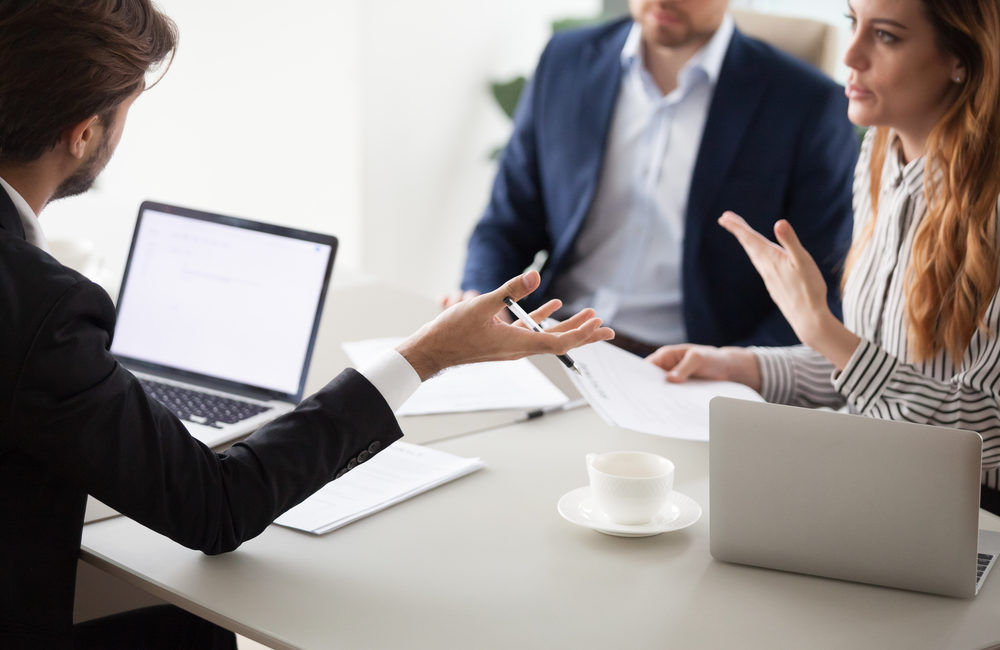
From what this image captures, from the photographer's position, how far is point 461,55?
4055mm

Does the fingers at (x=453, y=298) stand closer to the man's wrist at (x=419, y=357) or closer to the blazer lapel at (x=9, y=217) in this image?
the man's wrist at (x=419, y=357)

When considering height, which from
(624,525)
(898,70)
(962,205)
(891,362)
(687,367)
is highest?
(898,70)

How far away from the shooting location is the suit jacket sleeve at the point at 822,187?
2.22 meters

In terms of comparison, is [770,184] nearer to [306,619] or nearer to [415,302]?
[415,302]

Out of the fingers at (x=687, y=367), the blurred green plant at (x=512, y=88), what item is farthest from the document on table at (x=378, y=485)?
the blurred green plant at (x=512, y=88)

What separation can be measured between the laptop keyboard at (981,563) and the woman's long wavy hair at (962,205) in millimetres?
424

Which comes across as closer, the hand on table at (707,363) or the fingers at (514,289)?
the fingers at (514,289)

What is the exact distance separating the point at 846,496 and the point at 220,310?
966 mm

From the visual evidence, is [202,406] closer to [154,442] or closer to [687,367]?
[154,442]

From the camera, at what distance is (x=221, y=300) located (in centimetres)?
160

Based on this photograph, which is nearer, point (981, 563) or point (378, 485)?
point (981, 563)

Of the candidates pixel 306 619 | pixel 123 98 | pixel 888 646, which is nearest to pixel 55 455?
pixel 306 619

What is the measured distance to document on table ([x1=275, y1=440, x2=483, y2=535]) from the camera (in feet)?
3.94

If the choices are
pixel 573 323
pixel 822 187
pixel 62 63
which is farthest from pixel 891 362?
pixel 62 63
